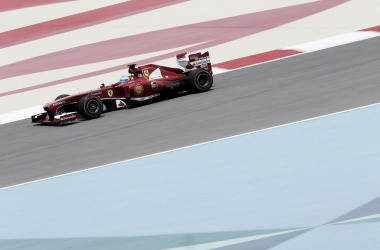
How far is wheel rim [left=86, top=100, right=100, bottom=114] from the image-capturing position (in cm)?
939

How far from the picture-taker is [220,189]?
4.70 m

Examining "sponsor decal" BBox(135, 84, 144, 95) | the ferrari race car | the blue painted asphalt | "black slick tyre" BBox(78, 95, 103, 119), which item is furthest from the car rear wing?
the blue painted asphalt

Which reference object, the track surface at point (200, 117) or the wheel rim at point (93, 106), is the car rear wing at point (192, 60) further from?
the wheel rim at point (93, 106)

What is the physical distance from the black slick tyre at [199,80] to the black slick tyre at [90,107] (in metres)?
1.71

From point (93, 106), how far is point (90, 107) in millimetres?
60

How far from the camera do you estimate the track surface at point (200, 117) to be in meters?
6.79

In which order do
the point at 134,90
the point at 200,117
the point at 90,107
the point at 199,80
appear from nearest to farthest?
the point at 200,117, the point at 90,107, the point at 134,90, the point at 199,80

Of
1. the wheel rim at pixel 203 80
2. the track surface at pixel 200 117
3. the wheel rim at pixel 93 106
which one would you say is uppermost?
the wheel rim at pixel 203 80

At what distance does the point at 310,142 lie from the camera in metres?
5.62

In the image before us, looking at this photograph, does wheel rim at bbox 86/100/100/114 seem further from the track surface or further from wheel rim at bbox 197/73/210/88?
wheel rim at bbox 197/73/210/88

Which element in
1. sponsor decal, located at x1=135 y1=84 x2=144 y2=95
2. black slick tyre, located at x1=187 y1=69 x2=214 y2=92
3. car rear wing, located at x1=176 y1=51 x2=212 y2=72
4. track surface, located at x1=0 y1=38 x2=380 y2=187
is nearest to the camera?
track surface, located at x1=0 y1=38 x2=380 y2=187

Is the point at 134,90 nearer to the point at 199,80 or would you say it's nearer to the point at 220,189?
the point at 199,80

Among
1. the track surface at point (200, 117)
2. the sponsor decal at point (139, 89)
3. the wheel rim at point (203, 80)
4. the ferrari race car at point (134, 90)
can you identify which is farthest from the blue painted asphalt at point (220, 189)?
the wheel rim at point (203, 80)

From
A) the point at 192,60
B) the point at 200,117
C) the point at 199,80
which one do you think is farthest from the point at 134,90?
the point at 200,117
